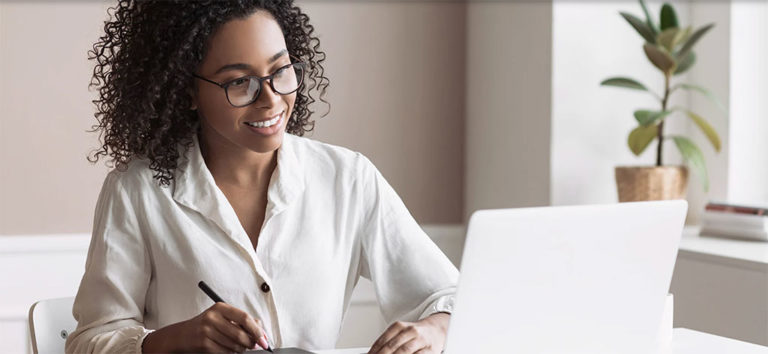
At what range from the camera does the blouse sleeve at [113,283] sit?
143 centimetres

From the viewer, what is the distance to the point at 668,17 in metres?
2.63

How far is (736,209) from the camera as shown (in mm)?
2600

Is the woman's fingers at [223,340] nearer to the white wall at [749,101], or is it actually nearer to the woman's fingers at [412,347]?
the woman's fingers at [412,347]

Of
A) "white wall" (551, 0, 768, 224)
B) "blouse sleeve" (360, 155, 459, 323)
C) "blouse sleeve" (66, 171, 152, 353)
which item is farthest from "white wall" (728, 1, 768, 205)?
"blouse sleeve" (66, 171, 152, 353)

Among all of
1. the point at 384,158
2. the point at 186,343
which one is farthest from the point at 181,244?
the point at 384,158

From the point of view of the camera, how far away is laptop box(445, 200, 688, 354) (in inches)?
44.3

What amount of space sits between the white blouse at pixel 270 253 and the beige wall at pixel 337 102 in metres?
1.16

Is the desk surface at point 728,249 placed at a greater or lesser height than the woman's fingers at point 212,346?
lesser

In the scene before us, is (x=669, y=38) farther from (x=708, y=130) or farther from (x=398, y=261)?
(x=398, y=261)

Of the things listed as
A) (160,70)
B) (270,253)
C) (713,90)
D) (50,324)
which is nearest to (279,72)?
(160,70)

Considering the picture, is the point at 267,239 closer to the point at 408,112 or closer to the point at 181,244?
the point at 181,244

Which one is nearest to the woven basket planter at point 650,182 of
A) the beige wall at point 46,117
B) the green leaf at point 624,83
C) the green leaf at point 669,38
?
the green leaf at point 624,83

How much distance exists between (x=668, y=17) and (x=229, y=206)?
5.12 ft

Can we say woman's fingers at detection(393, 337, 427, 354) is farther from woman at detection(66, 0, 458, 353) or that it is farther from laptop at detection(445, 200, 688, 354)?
laptop at detection(445, 200, 688, 354)
